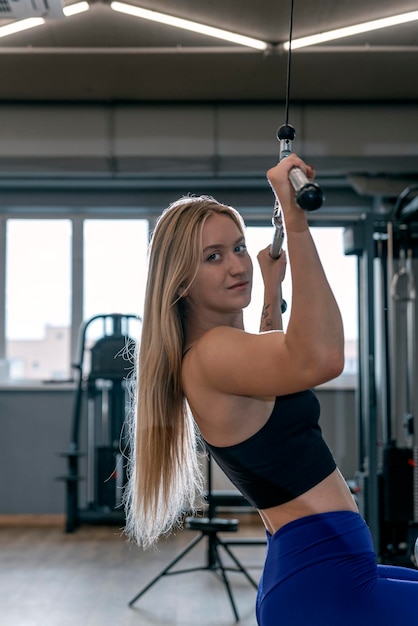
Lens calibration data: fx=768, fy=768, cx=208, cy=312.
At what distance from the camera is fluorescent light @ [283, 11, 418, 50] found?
158 inches

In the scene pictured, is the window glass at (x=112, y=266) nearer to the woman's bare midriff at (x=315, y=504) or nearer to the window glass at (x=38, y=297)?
the window glass at (x=38, y=297)

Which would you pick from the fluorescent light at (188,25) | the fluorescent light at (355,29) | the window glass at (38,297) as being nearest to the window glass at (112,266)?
the window glass at (38,297)

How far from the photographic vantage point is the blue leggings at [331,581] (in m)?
1.04

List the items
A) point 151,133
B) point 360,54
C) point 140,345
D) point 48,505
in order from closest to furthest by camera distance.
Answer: point 140,345
point 360,54
point 151,133
point 48,505

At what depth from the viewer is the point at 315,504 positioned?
1111mm

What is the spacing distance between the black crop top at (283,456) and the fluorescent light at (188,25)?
3233 millimetres

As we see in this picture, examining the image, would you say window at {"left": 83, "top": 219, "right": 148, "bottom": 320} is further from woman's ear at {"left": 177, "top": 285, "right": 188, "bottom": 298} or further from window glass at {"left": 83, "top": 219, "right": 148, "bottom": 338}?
woman's ear at {"left": 177, "top": 285, "right": 188, "bottom": 298}

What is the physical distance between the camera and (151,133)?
17.0 ft

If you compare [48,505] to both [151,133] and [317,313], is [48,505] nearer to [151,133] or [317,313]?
[151,133]

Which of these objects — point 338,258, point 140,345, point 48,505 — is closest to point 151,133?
point 338,258

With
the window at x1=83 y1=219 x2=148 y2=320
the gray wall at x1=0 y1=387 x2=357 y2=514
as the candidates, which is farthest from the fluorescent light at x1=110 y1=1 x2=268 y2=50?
the gray wall at x1=0 y1=387 x2=357 y2=514

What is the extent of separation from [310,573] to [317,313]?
0.37m

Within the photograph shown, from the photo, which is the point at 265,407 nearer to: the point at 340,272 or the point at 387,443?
the point at 387,443

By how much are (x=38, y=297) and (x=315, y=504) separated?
18.9 feet
